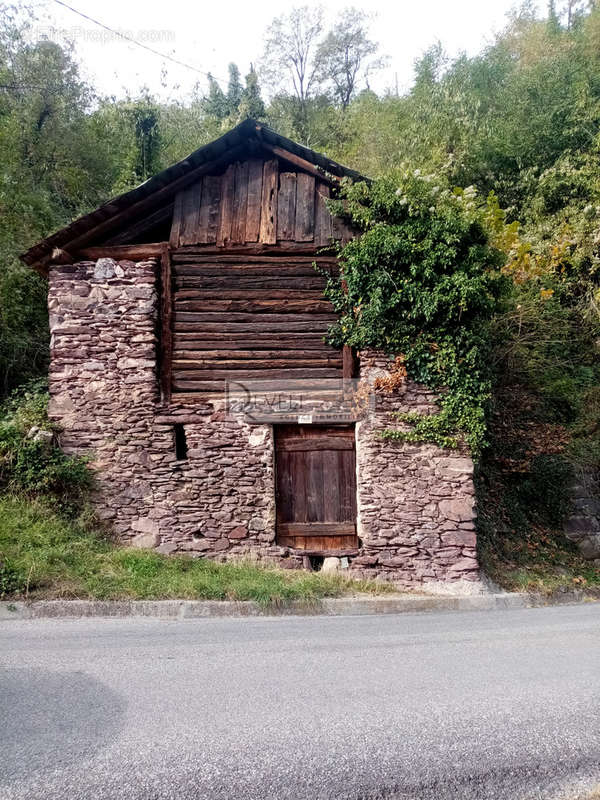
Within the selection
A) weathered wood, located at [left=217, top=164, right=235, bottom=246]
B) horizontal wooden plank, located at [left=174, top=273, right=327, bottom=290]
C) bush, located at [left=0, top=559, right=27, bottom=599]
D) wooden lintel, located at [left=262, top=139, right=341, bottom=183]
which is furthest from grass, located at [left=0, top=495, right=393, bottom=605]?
wooden lintel, located at [left=262, top=139, right=341, bottom=183]

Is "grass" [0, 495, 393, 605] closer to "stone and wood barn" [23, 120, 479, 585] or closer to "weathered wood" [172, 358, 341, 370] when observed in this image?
"stone and wood barn" [23, 120, 479, 585]

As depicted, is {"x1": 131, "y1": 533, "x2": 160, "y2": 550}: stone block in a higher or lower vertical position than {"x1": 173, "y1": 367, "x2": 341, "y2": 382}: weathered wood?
lower

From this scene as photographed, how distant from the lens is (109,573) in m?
8.48

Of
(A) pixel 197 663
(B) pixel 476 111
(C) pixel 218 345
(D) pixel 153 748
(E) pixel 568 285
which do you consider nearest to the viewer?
(D) pixel 153 748

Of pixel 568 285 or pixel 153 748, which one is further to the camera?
pixel 568 285

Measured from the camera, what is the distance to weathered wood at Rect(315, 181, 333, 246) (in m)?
10.5

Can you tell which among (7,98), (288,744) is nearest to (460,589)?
(288,744)

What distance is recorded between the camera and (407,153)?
19.7m

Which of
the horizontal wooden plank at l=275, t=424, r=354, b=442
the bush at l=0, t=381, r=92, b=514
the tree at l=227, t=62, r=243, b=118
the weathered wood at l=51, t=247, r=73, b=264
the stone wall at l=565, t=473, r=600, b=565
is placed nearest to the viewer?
the bush at l=0, t=381, r=92, b=514

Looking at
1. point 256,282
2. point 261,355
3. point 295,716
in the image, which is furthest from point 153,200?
point 295,716

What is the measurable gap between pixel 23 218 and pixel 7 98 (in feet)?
19.4

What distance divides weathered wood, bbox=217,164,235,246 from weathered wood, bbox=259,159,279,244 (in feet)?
1.79

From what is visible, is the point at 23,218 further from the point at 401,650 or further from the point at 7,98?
the point at 401,650

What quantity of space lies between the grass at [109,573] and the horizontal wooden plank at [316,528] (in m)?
0.72
